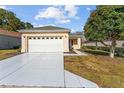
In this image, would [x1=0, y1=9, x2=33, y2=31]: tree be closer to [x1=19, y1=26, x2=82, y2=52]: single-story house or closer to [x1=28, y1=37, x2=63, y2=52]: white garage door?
[x1=19, y1=26, x2=82, y2=52]: single-story house

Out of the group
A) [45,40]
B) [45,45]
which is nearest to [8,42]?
[45,40]

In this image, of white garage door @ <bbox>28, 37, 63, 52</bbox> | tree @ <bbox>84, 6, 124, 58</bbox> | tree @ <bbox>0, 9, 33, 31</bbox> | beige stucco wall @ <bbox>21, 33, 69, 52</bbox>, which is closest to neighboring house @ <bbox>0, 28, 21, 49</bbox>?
beige stucco wall @ <bbox>21, 33, 69, 52</bbox>

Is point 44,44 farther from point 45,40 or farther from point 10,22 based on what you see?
point 10,22

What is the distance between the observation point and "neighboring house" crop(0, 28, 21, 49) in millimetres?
31125

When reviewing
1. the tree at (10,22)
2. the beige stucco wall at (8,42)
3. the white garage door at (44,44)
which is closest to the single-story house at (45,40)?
the white garage door at (44,44)

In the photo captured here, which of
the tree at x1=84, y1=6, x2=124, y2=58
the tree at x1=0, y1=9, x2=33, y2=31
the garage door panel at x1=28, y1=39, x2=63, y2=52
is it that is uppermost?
the tree at x1=0, y1=9, x2=33, y2=31

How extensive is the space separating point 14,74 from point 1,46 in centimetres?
1920

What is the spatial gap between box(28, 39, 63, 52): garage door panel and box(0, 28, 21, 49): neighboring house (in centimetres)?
546

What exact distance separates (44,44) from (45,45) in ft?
0.53

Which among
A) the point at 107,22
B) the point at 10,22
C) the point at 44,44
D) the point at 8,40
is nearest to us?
the point at 107,22

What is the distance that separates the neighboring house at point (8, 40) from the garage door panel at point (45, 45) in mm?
5459

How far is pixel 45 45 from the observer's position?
89.0 feet
